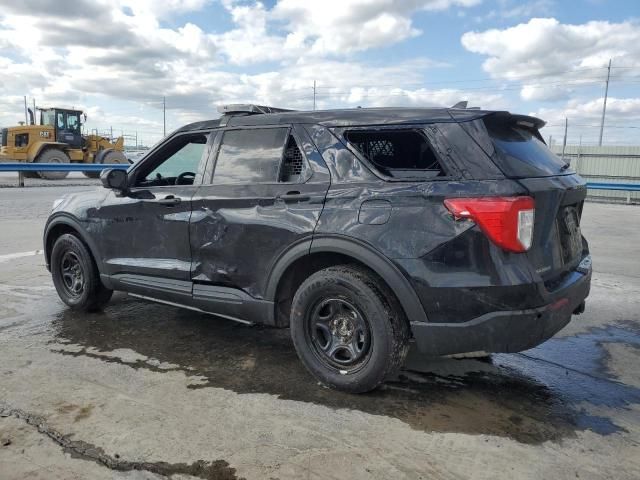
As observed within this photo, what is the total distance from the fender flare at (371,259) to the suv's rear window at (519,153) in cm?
84

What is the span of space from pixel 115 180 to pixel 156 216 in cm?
53

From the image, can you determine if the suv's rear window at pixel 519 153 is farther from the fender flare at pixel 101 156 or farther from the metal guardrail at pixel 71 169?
the fender flare at pixel 101 156

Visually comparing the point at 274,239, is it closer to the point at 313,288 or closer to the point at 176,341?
the point at 313,288

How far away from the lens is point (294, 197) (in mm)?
3502

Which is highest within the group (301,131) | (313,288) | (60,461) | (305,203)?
(301,131)

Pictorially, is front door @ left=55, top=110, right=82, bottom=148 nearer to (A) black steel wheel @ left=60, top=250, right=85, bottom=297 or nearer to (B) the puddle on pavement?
(A) black steel wheel @ left=60, top=250, right=85, bottom=297

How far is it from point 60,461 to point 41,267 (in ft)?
16.2

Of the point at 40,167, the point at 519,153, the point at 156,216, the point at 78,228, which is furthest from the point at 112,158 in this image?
the point at 519,153

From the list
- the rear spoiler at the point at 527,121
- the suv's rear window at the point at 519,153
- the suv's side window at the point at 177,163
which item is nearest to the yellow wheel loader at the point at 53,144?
the suv's side window at the point at 177,163

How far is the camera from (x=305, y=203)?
3.45 metres

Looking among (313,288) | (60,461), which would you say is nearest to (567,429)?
(313,288)

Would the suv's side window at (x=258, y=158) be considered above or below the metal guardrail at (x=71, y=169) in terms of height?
above

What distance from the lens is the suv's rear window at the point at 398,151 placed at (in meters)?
3.17

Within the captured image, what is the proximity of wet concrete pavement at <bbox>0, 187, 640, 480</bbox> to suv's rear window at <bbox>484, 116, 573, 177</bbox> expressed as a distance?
142cm
